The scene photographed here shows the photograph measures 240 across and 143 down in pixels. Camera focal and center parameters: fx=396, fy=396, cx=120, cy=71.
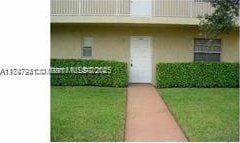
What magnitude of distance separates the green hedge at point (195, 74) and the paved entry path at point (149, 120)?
1755mm

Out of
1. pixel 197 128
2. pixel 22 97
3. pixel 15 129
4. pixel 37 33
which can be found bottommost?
pixel 197 128

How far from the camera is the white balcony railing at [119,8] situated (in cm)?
1719

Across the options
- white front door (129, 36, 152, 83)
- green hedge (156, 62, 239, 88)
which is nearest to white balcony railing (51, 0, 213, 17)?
white front door (129, 36, 152, 83)

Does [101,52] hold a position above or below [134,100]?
above

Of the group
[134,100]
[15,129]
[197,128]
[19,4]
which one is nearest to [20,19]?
[19,4]

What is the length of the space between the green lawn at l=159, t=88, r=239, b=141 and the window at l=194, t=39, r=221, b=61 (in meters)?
2.66

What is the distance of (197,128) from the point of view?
9078 millimetres

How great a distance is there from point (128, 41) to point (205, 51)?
374 cm

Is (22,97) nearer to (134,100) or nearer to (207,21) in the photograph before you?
(207,21)

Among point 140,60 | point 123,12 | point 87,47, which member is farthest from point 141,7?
point 87,47

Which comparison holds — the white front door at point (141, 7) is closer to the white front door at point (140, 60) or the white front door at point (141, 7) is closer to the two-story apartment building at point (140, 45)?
the two-story apartment building at point (140, 45)

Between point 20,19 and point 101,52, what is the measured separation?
14931 mm

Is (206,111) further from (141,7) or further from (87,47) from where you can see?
(87,47)

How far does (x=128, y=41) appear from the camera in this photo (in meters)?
18.9
